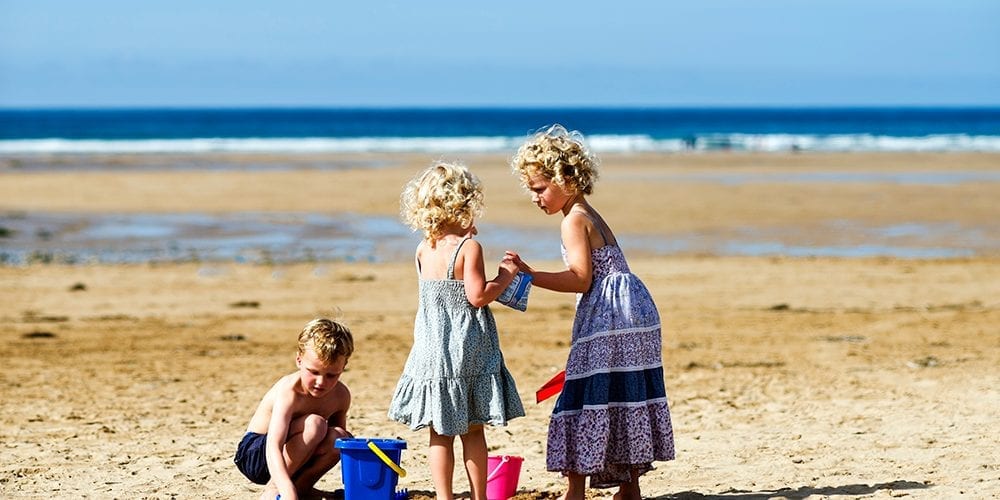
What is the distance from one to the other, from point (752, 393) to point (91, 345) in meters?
5.03

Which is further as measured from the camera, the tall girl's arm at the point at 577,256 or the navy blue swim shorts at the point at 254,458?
the navy blue swim shorts at the point at 254,458

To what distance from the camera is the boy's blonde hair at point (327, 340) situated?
477cm

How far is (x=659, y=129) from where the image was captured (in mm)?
75312

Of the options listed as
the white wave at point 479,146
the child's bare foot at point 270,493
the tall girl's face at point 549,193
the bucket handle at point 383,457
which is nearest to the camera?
the bucket handle at point 383,457

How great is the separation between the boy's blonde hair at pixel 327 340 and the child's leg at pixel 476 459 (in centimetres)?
58

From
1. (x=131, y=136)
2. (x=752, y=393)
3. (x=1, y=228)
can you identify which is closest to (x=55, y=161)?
(x=1, y=228)

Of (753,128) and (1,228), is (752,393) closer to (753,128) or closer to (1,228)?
(1,228)

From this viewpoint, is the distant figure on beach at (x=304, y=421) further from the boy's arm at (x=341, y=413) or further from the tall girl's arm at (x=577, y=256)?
the tall girl's arm at (x=577, y=256)

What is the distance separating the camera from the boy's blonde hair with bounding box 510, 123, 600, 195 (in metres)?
5.02

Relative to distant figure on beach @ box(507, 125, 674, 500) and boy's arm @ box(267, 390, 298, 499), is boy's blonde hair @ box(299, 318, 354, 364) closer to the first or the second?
boy's arm @ box(267, 390, 298, 499)

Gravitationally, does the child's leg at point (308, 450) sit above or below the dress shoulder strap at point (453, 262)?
below

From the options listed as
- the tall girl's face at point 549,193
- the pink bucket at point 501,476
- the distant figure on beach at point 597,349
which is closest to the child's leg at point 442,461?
the pink bucket at point 501,476

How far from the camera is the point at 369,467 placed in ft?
15.7

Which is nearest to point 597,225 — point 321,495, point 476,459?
point 476,459
